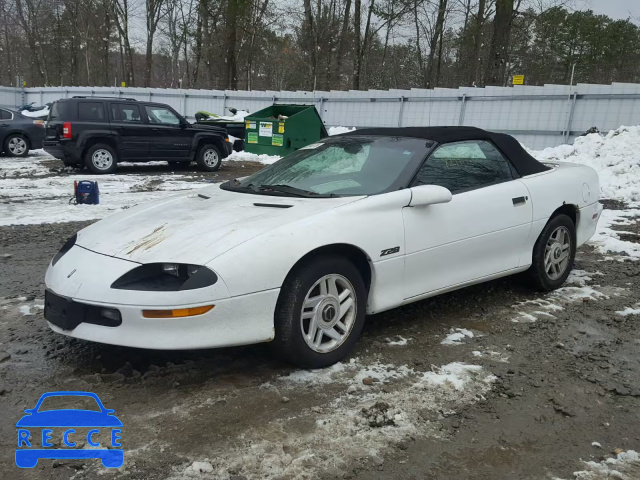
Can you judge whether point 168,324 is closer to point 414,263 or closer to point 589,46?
point 414,263

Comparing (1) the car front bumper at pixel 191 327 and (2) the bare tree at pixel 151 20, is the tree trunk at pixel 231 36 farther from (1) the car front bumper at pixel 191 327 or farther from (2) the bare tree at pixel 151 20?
(1) the car front bumper at pixel 191 327

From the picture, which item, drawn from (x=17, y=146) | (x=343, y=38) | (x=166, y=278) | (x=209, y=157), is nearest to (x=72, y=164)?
(x=209, y=157)

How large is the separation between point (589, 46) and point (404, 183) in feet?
125

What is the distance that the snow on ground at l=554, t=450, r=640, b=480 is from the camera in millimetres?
2436

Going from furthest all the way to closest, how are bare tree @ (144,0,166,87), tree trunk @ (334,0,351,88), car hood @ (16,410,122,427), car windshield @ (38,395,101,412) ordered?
1. bare tree @ (144,0,166,87)
2. tree trunk @ (334,0,351,88)
3. car windshield @ (38,395,101,412)
4. car hood @ (16,410,122,427)

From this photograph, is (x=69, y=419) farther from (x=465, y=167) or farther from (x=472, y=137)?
(x=472, y=137)

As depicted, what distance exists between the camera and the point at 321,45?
121ft

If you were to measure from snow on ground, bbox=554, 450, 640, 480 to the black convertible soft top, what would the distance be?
245cm

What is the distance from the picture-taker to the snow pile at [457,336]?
3855 mm

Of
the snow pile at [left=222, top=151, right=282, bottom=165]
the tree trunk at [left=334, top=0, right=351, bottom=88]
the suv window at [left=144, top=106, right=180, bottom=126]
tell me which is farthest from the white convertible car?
the tree trunk at [left=334, top=0, right=351, bottom=88]

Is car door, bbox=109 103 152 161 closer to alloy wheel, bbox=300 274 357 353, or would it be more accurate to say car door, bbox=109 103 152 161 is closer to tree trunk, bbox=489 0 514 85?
alloy wheel, bbox=300 274 357 353

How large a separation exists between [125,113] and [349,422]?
1190 centimetres

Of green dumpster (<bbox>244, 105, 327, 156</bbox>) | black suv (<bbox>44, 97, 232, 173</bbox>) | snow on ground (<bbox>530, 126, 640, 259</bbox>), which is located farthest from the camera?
green dumpster (<bbox>244, 105, 327, 156</bbox>)

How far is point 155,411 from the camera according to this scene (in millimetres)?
2865
